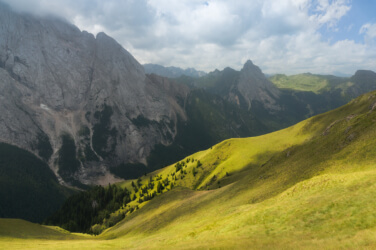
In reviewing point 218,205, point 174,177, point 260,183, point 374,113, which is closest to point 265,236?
point 218,205

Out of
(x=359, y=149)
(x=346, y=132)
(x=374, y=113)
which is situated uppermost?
(x=374, y=113)

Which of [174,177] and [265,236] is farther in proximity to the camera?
[174,177]

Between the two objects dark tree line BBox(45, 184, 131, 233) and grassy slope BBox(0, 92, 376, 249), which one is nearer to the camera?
grassy slope BBox(0, 92, 376, 249)

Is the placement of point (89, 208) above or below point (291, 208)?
below

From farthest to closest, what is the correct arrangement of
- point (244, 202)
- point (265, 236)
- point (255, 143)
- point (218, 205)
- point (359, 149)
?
point (255, 143)
point (218, 205)
point (244, 202)
point (359, 149)
point (265, 236)

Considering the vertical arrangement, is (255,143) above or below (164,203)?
above

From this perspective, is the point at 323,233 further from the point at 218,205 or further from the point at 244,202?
the point at 218,205

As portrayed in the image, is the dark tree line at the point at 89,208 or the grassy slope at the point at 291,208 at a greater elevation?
→ the grassy slope at the point at 291,208

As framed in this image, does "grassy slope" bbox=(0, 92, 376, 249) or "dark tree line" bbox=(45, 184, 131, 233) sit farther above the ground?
"grassy slope" bbox=(0, 92, 376, 249)

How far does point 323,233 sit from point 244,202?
2982 cm

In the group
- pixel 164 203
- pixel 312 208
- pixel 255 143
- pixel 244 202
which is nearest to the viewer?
pixel 312 208

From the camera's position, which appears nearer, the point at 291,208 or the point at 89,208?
the point at 291,208

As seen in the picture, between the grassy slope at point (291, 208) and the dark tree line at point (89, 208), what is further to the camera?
the dark tree line at point (89, 208)

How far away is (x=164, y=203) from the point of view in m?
88.4
